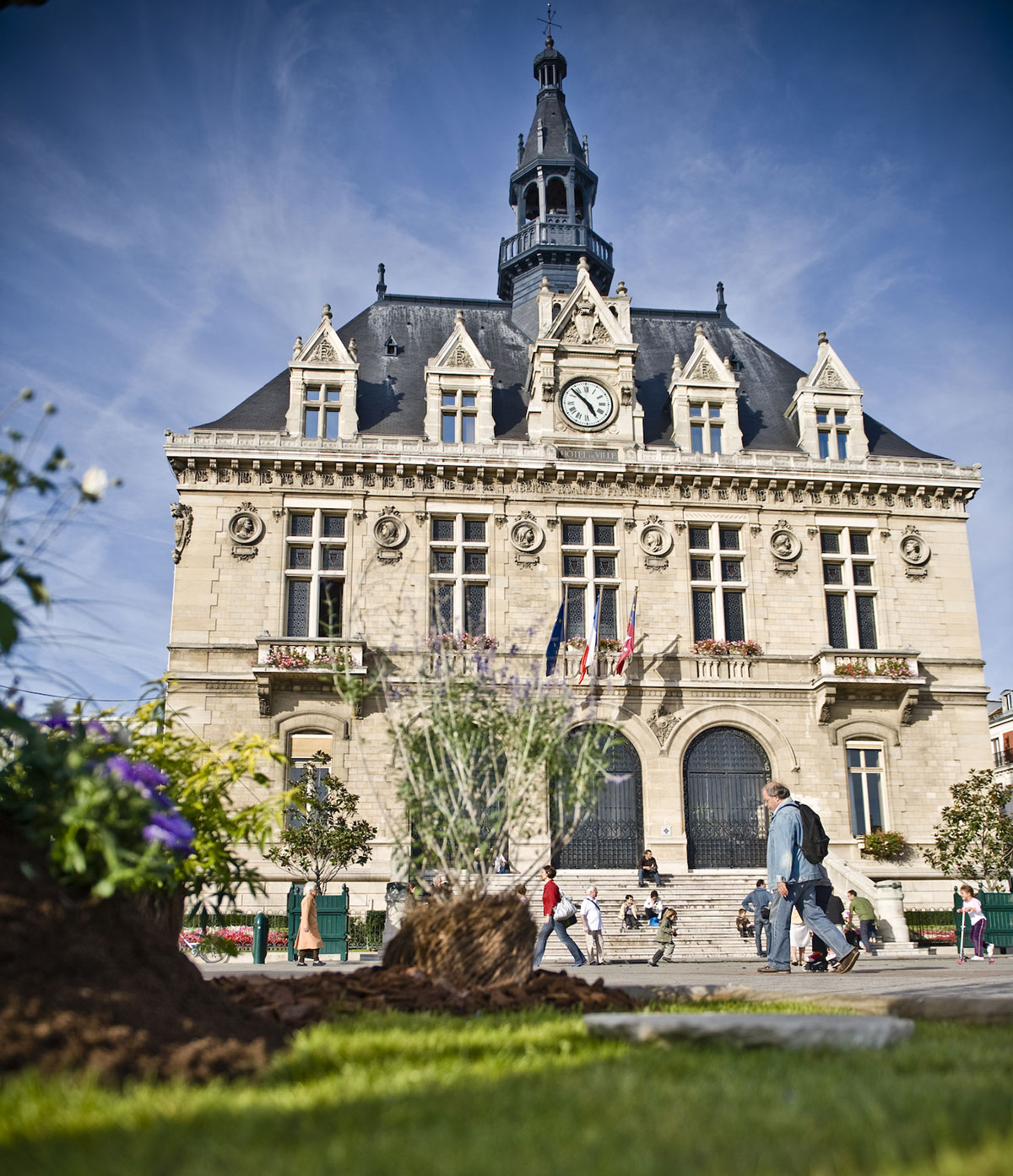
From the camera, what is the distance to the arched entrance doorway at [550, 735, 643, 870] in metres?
28.3

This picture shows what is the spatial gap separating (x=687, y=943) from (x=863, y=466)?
1577cm

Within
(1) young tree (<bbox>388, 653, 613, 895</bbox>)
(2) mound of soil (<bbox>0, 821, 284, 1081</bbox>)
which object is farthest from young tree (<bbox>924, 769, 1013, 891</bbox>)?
(2) mound of soil (<bbox>0, 821, 284, 1081</bbox>)

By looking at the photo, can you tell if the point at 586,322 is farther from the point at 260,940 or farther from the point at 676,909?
the point at 260,940

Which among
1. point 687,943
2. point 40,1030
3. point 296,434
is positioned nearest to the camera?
point 40,1030

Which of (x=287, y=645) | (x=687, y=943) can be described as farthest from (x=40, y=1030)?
(x=287, y=645)

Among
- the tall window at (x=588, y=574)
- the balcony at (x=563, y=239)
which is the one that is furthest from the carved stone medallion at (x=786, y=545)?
the balcony at (x=563, y=239)

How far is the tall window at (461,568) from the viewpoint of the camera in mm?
29703

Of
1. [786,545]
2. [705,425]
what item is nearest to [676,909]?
[786,545]

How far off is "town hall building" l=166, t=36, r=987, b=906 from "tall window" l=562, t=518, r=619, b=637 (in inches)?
2.8

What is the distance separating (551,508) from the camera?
3059 centimetres

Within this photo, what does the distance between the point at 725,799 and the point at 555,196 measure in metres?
23.1

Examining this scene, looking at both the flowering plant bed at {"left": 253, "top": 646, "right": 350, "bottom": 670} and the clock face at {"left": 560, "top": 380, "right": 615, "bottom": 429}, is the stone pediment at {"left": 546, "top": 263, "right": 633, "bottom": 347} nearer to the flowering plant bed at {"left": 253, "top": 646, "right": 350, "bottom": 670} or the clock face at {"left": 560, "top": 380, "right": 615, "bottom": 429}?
Result: the clock face at {"left": 560, "top": 380, "right": 615, "bottom": 429}

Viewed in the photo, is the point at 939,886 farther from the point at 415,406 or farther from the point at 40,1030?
the point at 40,1030

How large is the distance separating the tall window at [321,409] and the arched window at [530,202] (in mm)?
12878
